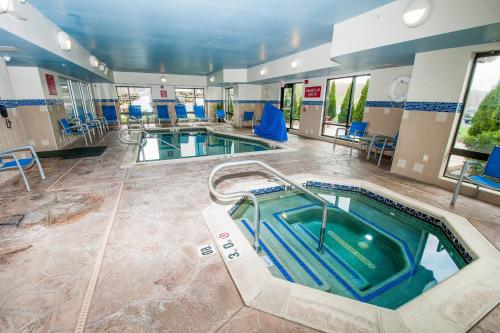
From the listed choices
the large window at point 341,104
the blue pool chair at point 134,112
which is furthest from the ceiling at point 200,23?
the blue pool chair at point 134,112

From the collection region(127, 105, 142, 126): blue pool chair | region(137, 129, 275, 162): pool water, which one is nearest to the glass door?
region(137, 129, 275, 162): pool water

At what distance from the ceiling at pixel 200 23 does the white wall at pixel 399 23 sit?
0.54 feet

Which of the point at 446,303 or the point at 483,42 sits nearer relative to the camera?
the point at 446,303

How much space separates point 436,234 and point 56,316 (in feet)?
12.1

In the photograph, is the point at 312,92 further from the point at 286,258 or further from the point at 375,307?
the point at 375,307

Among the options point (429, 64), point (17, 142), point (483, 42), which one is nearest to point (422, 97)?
point (429, 64)

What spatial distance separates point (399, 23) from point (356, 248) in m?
3.02

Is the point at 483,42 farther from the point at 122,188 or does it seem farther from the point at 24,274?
the point at 24,274

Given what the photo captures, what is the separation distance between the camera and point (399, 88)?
16.3ft

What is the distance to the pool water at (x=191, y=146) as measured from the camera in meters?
5.75

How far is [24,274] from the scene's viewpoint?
1630 mm

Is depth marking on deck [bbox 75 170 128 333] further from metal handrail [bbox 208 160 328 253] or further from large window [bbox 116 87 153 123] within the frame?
large window [bbox 116 87 153 123]

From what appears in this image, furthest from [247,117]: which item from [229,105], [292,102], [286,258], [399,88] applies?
[286,258]

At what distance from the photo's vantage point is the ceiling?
3.08 metres
